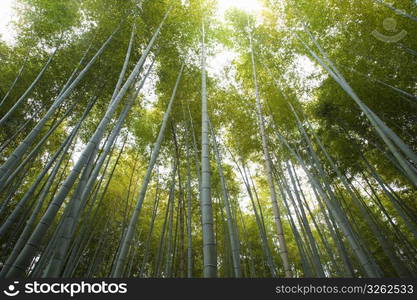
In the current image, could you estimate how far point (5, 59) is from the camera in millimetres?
5820

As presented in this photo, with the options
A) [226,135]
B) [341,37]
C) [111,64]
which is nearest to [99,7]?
[111,64]

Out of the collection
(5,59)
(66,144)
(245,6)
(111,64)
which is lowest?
(66,144)

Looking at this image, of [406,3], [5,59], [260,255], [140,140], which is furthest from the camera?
[260,255]

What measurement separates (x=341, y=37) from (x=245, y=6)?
2.80 meters

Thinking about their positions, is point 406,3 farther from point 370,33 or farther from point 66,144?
point 66,144

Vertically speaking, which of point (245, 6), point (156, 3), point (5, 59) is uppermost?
point (245, 6)

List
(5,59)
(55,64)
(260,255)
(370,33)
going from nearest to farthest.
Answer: (370,33) < (55,64) < (5,59) < (260,255)

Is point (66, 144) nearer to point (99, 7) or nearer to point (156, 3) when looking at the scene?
point (99, 7)

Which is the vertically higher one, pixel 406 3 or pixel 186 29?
pixel 186 29

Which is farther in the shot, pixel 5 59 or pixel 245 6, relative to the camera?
pixel 245 6

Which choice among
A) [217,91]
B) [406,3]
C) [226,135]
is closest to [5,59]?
[217,91]

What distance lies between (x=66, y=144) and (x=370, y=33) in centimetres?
679

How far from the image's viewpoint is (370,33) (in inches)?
192

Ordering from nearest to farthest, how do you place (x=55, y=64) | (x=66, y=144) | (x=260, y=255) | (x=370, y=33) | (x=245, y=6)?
1. (x=66, y=144)
2. (x=370, y=33)
3. (x=55, y=64)
4. (x=245, y=6)
5. (x=260, y=255)
